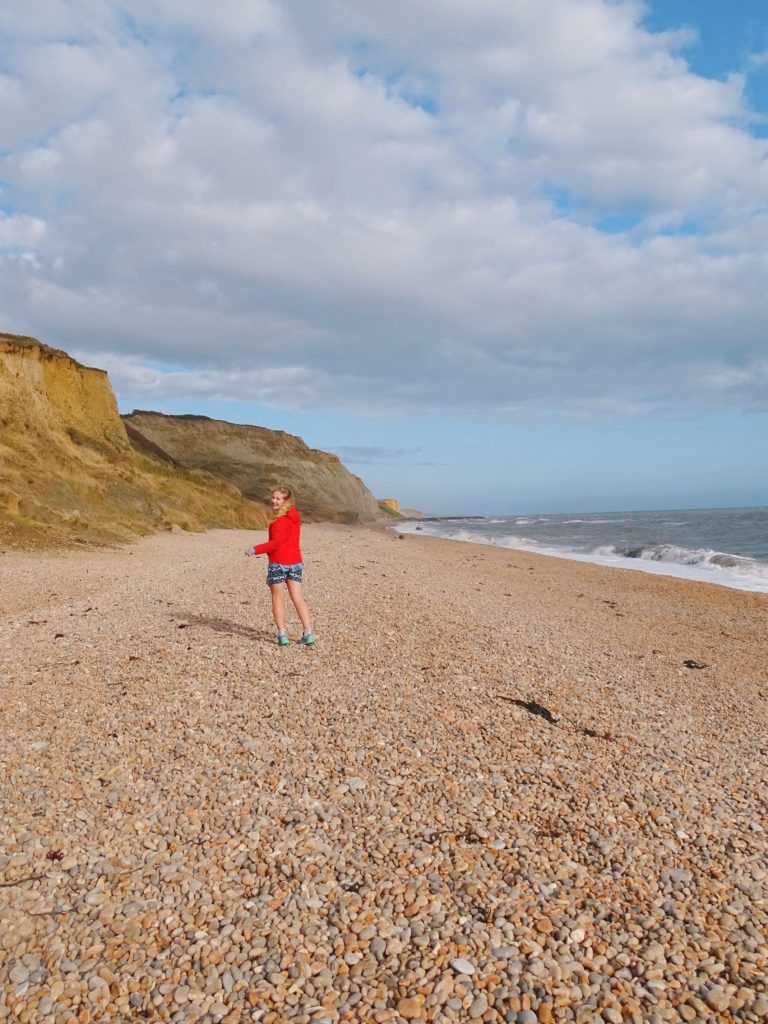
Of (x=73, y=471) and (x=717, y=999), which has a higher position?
(x=73, y=471)

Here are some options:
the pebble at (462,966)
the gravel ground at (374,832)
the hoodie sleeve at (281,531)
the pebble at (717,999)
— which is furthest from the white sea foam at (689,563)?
the pebble at (462,966)

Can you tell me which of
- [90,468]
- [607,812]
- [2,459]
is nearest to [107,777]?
[607,812]

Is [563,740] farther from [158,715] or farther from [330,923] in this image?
[158,715]

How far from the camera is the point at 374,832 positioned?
13.9ft

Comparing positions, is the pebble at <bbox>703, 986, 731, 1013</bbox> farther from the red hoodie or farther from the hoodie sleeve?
the hoodie sleeve

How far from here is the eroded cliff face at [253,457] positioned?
5809 cm

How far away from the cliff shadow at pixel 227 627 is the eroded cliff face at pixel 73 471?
35.3ft

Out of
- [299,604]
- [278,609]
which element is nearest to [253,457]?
[278,609]

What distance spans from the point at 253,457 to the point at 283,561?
53.4m

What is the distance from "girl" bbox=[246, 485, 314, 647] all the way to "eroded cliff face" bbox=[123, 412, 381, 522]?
4598 centimetres

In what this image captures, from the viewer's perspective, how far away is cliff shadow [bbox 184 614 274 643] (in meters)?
9.28

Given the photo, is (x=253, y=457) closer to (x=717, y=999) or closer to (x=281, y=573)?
(x=281, y=573)

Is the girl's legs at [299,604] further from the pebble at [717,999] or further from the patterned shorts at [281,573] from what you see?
the pebble at [717,999]

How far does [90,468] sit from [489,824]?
26479 millimetres
